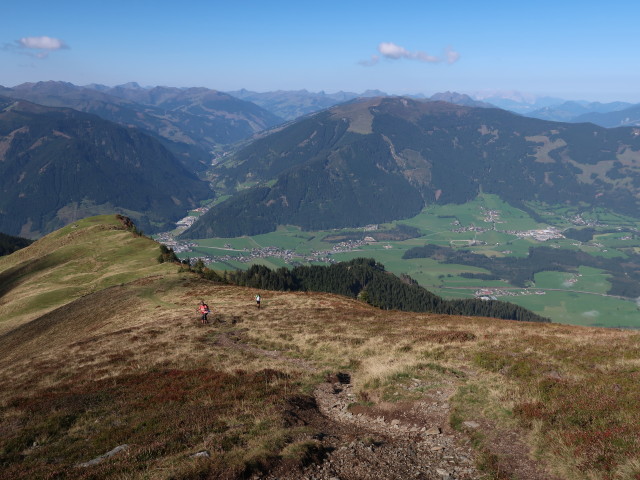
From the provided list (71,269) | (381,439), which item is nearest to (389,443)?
(381,439)

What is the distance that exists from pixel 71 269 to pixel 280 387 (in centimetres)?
11143

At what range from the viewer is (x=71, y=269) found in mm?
114875

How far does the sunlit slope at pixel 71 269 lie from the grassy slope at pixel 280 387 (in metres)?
36.3

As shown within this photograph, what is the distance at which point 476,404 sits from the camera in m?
23.4

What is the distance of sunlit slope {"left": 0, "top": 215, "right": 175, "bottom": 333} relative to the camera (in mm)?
90125

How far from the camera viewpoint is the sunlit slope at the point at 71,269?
90125mm

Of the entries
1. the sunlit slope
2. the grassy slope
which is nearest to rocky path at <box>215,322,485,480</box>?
the grassy slope

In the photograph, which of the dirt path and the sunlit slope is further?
the sunlit slope

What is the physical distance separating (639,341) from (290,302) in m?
46.3

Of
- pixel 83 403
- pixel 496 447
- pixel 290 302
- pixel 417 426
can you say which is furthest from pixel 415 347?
pixel 290 302

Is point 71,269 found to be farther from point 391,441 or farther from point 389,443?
point 389,443

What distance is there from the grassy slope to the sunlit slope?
36278 mm

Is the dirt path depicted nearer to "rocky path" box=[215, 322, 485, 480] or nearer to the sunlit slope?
"rocky path" box=[215, 322, 485, 480]

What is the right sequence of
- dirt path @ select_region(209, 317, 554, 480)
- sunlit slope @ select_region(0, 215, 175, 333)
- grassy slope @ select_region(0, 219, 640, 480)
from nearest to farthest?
dirt path @ select_region(209, 317, 554, 480), grassy slope @ select_region(0, 219, 640, 480), sunlit slope @ select_region(0, 215, 175, 333)
